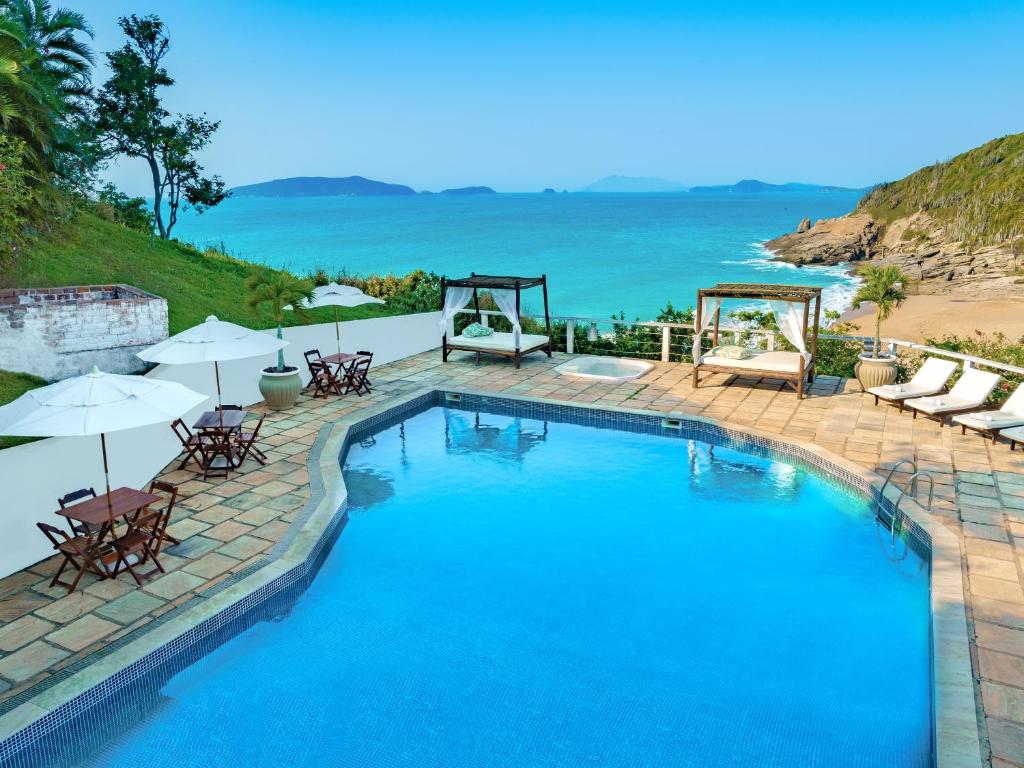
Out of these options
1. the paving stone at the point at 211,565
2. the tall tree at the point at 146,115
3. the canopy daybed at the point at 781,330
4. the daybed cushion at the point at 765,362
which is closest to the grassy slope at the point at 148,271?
the tall tree at the point at 146,115

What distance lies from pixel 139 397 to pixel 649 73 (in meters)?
57.7

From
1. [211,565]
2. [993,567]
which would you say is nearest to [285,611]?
[211,565]

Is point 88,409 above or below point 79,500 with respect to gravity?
above

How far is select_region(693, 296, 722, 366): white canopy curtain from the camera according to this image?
1139 cm

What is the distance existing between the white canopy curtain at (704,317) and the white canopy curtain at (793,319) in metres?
0.94

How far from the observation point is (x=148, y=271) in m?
13.9

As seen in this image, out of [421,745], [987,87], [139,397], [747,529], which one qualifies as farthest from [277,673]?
[987,87]

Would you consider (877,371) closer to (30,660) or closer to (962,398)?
(962,398)

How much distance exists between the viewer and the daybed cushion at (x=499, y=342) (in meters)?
13.2

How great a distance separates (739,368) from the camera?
1112 centimetres

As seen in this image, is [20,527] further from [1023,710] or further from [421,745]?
[1023,710]

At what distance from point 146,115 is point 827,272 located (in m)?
49.0

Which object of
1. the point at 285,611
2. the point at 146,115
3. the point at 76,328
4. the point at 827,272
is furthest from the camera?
the point at 827,272

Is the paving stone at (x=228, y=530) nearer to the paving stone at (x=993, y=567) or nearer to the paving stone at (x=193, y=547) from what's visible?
the paving stone at (x=193, y=547)
